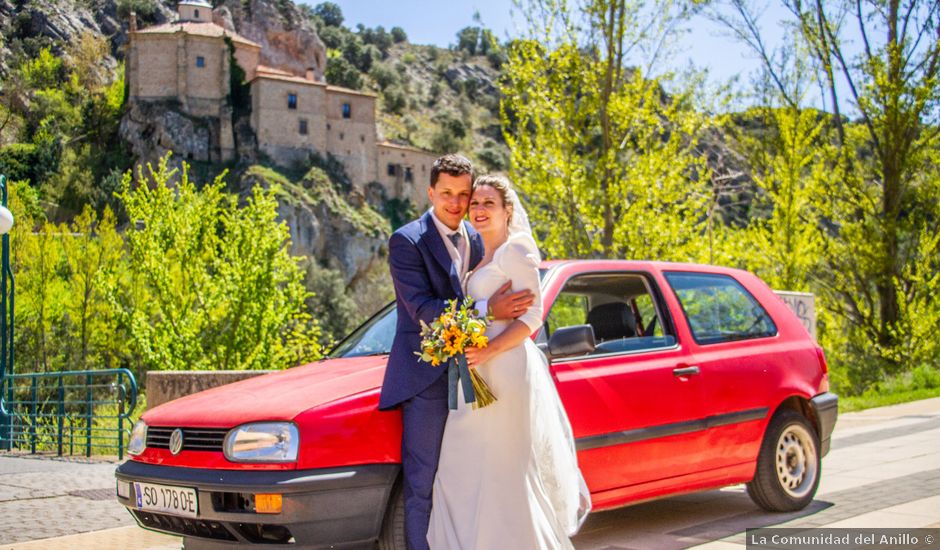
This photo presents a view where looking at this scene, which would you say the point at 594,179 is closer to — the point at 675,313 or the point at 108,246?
the point at 675,313

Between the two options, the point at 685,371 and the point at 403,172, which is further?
the point at 403,172

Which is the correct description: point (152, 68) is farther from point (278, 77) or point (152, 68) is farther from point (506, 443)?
point (506, 443)

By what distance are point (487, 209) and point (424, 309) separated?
0.63 metres

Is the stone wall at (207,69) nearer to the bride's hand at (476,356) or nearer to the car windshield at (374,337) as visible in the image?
the car windshield at (374,337)

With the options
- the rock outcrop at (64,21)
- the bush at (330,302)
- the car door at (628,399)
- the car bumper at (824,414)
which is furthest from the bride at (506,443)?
the rock outcrop at (64,21)

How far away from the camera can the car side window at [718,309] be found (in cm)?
593

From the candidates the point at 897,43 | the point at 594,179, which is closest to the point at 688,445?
the point at 594,179

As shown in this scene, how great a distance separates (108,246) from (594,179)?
43216mm

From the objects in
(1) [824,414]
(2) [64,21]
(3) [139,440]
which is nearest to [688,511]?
Answer: (1) [824,414]

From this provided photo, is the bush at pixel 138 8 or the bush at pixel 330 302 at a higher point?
the bush at pixel 138 8

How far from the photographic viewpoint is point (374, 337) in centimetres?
534

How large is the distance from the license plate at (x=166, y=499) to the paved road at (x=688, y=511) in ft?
4.84

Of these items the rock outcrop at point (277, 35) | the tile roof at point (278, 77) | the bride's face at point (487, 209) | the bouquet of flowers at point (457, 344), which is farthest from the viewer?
the rock outcrop at point (277, 35)

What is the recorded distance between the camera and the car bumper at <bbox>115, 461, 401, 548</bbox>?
3.81 m
